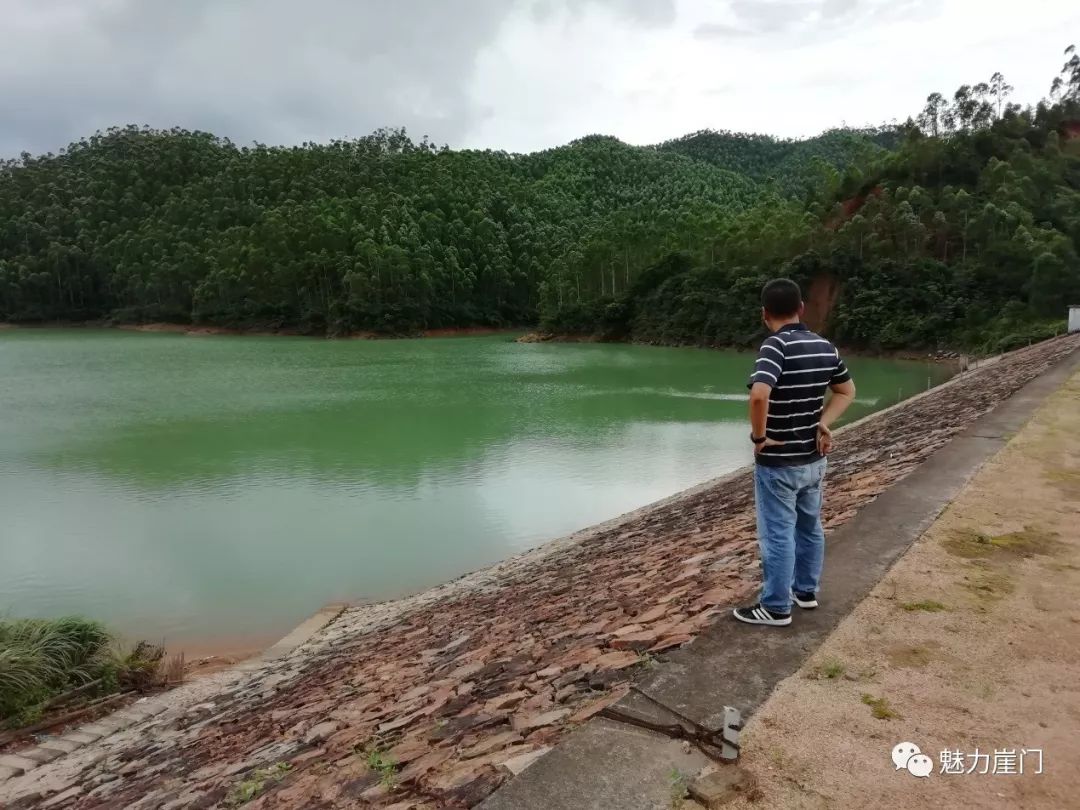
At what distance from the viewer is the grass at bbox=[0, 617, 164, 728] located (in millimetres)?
5695

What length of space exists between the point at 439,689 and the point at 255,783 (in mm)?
1066

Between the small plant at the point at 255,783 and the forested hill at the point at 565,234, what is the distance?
108ft

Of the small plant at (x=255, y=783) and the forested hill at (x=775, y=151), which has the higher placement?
the forested hill at (x=775, y=151)

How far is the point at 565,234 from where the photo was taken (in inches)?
2913

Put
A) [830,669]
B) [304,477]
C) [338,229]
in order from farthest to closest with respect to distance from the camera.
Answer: [338,229], [304,477], [830,669]

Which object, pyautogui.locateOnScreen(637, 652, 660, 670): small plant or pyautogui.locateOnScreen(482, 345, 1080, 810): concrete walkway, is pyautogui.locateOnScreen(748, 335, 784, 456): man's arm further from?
pyautogui.locateOnScreen(637, 652, 660, 670): small plant

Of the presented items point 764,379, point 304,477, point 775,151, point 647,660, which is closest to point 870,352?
point 304,477

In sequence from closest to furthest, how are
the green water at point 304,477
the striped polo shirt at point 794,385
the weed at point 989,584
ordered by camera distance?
the striped polo shirt at point 794,385 → the weed at point 989,584 → the green water at point 304,477

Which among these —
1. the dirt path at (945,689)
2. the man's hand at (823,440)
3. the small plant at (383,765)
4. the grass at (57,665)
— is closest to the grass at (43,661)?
the grass at (57,665)

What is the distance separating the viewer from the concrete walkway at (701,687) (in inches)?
91.0

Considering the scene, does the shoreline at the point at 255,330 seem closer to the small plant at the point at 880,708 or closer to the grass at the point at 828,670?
the grass at the point at 828,670

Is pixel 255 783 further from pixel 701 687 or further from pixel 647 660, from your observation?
pixel 701 687

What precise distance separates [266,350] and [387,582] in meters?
44.1

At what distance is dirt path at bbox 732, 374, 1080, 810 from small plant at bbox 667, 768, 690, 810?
0.59 feet
